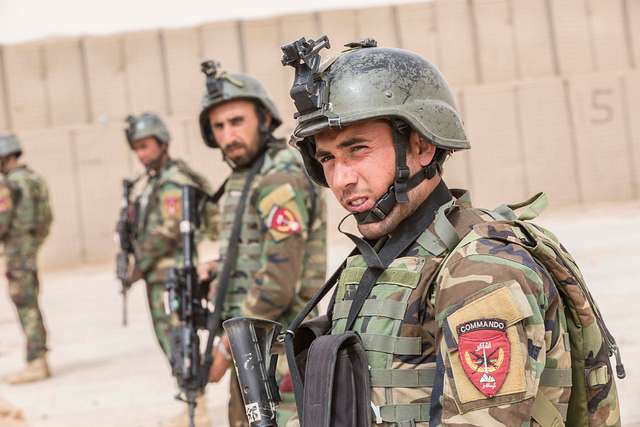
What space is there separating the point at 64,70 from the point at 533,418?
1455 cm

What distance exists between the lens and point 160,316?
18.4ft

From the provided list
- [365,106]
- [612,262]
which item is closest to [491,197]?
[612,262]

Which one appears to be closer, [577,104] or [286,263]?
[286,263]

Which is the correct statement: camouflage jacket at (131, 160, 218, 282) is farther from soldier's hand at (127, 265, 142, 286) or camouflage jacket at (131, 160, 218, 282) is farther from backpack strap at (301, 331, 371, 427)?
backpack strap at (301, 331, 371, 427)

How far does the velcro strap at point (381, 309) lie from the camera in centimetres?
182

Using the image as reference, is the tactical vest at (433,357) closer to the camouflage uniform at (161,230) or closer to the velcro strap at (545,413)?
the velcro strap at (545,413)

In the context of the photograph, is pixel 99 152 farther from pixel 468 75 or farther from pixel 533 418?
pixel 533 418

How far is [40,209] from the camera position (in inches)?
311

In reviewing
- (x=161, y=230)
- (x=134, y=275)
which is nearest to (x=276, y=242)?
(x=161, y=230)

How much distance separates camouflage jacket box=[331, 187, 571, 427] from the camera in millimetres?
1601

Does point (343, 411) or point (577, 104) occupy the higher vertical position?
point (577, 104)

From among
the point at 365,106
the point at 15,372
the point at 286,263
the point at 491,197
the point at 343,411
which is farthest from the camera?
the point at 491,197

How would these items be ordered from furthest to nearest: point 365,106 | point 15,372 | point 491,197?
point 491,197 < point 15,372 < point 365,106

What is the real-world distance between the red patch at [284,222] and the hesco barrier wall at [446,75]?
35.8 feet
